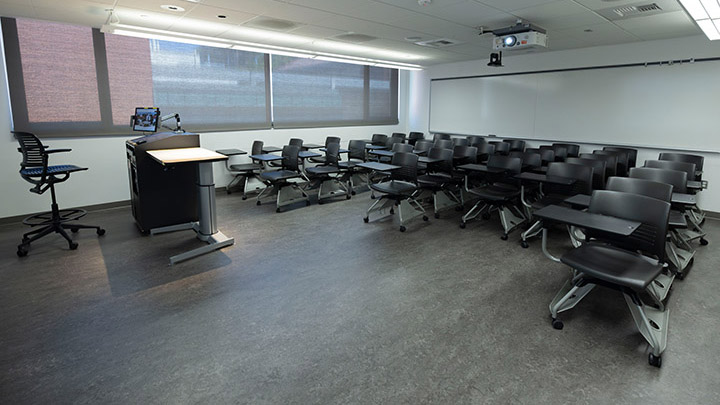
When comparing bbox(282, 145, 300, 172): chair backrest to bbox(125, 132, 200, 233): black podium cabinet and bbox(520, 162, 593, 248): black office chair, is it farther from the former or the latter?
bbox(520, 162, 593, 248): black office chair

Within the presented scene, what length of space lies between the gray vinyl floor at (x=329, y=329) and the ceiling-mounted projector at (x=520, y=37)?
2605mm

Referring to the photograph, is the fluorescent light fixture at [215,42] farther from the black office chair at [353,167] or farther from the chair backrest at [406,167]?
the chair backrest at [406,167]

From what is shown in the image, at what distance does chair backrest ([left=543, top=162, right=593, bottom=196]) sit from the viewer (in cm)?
447

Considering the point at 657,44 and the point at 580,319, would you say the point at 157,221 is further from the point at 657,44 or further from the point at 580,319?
the point at 657,44

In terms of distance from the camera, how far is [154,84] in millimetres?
6398

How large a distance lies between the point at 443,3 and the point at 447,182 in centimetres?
264

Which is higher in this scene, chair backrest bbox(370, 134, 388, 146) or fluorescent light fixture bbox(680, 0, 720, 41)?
fluorescent light fixture bbox(680, 0, 720, 41)

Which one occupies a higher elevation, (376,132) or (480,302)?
(376,132)

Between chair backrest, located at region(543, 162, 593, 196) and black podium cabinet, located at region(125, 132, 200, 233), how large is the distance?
4361mm

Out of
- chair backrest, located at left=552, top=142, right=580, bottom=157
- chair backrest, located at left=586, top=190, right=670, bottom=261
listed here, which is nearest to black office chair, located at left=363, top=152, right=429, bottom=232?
chair backrest, located at left=586, top=190, right=670, bottom=261

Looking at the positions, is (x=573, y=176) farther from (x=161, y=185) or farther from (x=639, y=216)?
(x=161, y=185)

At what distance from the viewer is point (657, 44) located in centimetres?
628

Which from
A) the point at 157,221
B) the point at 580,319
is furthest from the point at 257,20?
the point at 580,319

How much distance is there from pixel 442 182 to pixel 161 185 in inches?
152
